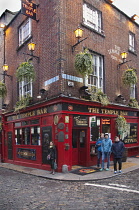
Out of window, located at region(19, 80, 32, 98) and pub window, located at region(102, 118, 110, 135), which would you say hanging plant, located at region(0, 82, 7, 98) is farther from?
pub window, located at region(102, 118, 110, 135)

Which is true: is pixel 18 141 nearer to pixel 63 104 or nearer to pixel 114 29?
pixel 63 104

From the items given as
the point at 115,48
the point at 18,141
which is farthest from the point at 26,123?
the point at 115,48

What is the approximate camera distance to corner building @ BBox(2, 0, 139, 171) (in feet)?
35.3

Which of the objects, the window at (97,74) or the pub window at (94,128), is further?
the window at (97,74)

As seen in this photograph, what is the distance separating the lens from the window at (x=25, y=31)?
13957mm

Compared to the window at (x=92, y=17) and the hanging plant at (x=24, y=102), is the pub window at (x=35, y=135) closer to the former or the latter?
the hanging plant at (x=24, y=102)

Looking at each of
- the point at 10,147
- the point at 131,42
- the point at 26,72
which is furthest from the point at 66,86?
the point at 131,42

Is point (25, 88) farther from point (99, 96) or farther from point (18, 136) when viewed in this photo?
point (99, 96)

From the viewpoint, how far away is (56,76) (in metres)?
10.9

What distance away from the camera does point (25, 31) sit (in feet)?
47.8

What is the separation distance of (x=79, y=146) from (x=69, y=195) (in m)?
5.53

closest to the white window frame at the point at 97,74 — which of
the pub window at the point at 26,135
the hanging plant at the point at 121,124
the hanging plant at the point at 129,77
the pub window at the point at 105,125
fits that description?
the hanging plant at the point at 129,77

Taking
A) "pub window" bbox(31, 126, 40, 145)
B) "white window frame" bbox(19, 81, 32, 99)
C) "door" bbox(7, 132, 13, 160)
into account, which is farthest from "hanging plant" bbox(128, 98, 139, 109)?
Answer: "door" bbox(7, 132, 13, 160)

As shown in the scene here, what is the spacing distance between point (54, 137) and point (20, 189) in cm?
362
